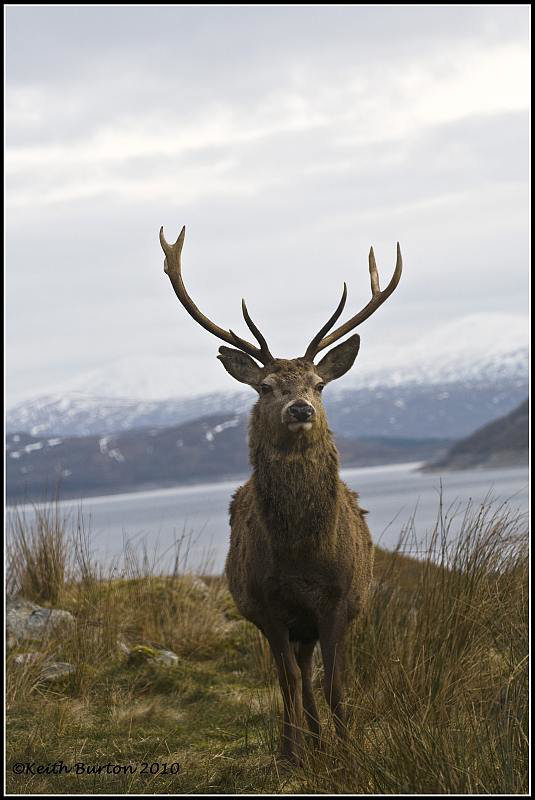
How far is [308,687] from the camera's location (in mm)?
5621

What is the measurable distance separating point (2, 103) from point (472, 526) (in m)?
4.21

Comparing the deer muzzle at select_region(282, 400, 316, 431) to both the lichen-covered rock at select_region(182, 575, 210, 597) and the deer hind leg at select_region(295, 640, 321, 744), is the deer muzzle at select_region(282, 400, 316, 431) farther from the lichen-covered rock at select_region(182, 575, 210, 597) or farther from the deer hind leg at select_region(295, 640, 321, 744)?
the lichen-covered rock at select_region(182, 575, 210, 597)

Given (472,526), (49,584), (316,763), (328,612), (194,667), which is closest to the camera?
(316,763)

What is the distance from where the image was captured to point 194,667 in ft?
26.7

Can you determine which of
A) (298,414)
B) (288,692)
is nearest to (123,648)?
(288,692)

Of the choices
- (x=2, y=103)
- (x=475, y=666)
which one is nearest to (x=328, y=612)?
(x=475, y=666)

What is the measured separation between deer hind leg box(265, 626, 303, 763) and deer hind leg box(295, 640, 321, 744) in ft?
0.29

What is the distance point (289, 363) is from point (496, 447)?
283 ft

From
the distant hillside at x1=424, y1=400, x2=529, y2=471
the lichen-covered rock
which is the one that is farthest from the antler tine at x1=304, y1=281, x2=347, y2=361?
the distant hillside at x1=424, y1=400, x2=529, y2=471

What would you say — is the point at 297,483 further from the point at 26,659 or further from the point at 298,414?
the point at 26,659

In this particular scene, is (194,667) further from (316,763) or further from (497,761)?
(497,761)

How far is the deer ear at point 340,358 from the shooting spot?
19.4 ft

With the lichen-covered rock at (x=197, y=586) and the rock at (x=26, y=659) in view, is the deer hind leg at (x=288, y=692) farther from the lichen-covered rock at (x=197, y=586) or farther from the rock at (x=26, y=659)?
the lichen-covered rock at (x=197, y=586)

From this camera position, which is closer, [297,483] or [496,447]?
[297,483]
